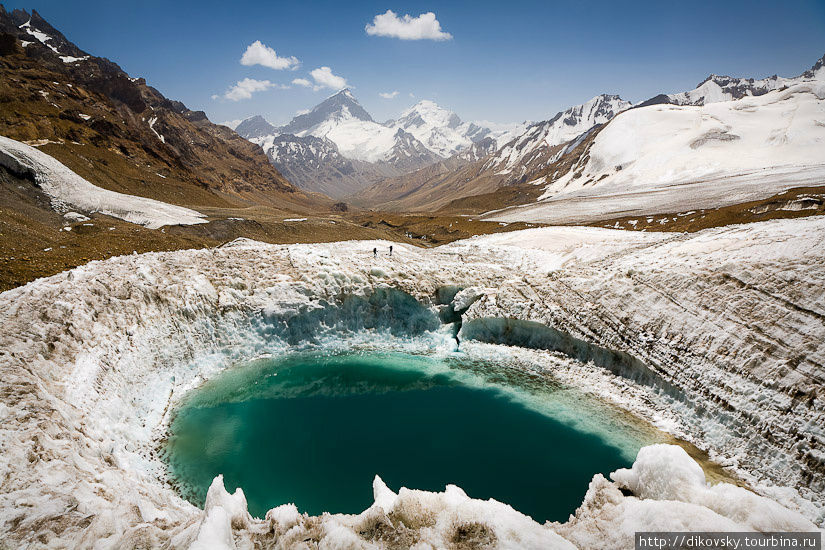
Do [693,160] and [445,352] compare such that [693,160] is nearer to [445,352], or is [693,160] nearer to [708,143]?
[708,143]

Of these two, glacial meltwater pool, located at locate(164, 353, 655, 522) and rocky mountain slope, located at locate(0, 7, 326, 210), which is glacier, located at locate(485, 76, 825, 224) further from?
rocky mountain slope, located at locate(0, 7, 326, 210)

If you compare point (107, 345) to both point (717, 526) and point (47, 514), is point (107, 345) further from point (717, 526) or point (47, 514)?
point (717, 526)

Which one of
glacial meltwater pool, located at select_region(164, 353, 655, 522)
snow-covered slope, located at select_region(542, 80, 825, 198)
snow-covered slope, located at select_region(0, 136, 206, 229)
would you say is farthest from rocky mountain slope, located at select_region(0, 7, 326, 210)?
snow-covered slope, located at select_region(542, 80, 825, 198)

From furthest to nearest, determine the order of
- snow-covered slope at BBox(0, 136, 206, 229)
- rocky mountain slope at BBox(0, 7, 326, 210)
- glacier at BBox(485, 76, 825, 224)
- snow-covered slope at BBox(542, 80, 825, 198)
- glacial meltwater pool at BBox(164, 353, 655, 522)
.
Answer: snow-covered slope at BBox(542, 80, 825, 198), glacier at BBox(485, 76, 825, 224), rocky mountain slope at BBox(0, 7, 326, 210), snow-covered slope at BBox(0, 136, 206, 229), glacial meltwater pool at BBox(164, 353, 655, 522)

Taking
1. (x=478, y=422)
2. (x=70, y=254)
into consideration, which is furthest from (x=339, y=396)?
(x=70, y=254)

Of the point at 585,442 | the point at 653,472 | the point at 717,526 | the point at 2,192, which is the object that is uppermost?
the point at 2,192
